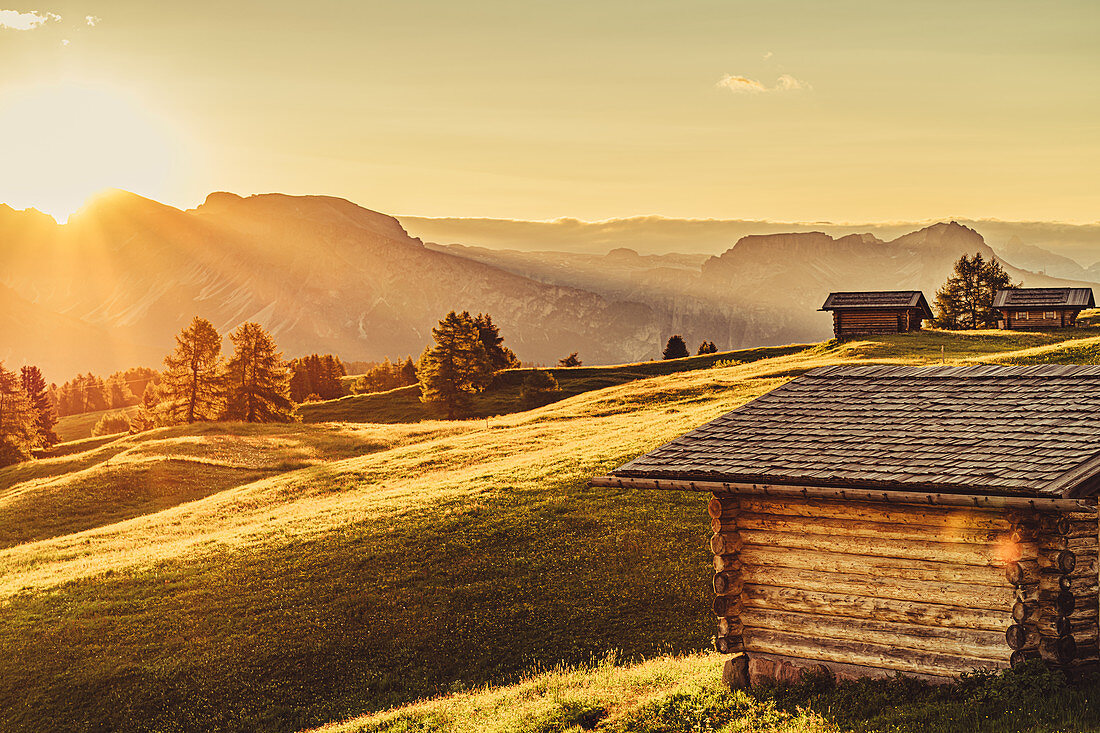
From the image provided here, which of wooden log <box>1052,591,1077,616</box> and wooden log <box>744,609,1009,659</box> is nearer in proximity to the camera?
wooden log <box>1052,591,1077,616</box>

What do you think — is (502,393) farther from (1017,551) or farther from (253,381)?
(1017,551)

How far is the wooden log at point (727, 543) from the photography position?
15750mm

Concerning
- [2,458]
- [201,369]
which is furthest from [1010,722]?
[2,458]

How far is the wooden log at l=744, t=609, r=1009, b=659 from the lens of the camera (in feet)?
44.2

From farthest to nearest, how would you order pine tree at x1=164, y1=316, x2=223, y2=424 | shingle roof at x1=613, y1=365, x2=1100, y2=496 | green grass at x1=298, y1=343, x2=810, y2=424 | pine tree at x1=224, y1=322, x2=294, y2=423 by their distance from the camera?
green grass at x1=298, y1=343, x2=810, y2=424 < pine tree at x1=224, y1=322, x2=294, y2=423 < pine tree at x1=164, y1=316, x2=223, y2=424 < shingle roof at x1=613, y1=365, x2=1100, y2=496

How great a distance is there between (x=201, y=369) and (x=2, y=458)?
61.4ft

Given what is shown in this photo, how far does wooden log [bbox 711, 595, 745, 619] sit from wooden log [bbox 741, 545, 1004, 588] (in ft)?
2.55

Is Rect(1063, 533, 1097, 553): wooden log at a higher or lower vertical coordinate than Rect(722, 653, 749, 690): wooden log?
higher

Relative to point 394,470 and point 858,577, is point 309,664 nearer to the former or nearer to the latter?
point 858,577

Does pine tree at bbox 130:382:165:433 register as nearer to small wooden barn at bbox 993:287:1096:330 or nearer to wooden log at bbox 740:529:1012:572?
wooden log at bbox 740:529:1012:572

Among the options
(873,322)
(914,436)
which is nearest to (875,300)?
(873,322)

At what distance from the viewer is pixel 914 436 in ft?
50.0

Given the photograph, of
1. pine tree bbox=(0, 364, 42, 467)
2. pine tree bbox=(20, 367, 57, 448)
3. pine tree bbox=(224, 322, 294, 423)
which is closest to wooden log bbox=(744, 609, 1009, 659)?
pine tree bbox=(224, 322, 294, 423)

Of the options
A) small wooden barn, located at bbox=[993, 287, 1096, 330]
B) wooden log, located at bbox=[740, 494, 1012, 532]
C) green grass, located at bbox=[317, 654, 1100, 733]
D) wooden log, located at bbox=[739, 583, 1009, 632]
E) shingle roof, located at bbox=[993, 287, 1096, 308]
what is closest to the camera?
green grass, located at bbox=[317, 654, 1100, 733]
